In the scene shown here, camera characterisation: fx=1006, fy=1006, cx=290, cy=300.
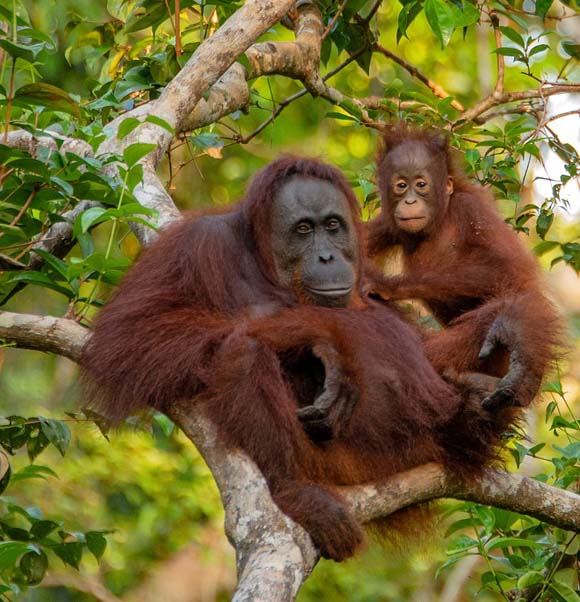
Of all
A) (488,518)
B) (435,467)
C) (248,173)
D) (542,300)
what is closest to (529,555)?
(488,518)

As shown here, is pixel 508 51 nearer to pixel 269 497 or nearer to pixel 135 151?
pixel 135 151

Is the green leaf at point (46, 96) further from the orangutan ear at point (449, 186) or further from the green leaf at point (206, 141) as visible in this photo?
the orangutan ear at point (449, 186)

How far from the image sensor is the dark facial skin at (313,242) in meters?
3.49

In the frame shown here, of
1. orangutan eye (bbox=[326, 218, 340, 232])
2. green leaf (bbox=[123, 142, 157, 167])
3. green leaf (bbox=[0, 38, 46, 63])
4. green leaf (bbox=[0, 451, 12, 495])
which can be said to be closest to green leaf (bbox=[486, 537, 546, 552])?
orangutan eye (bbox=[326, 218, 340, 232])

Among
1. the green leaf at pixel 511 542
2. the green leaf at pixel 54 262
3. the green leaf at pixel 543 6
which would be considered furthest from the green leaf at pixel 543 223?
the green leaf at pixel 54 262

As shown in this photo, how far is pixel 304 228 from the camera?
3.59 meters

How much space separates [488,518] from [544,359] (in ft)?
1.95

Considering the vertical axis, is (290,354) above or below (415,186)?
below

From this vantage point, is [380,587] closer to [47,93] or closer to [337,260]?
[337,260]

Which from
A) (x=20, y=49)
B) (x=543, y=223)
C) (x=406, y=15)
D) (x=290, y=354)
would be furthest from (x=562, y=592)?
(x=406, y=15)

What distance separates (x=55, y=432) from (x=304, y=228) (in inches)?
44.3

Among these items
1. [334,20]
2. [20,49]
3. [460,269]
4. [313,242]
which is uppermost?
[334,20]

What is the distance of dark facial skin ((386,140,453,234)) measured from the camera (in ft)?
14.7

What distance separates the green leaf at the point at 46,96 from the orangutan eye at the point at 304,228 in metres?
0.91
